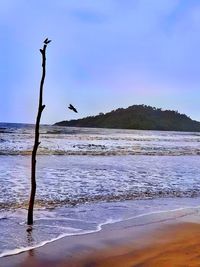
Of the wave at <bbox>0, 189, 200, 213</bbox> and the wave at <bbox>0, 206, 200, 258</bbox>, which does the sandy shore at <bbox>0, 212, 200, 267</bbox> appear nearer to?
the wave at <bbox>0, 206, 200, 258</bbox>

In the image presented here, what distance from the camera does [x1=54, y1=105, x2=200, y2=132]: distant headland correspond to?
158500 millimetres

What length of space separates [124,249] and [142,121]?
15685 centimetres

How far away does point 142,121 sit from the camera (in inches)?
6373

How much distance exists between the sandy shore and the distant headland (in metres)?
148

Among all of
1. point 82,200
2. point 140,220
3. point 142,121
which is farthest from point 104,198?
point 142,121

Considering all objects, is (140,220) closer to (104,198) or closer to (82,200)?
(82,200)

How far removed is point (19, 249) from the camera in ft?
19.3

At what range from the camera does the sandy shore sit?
5.32 meters

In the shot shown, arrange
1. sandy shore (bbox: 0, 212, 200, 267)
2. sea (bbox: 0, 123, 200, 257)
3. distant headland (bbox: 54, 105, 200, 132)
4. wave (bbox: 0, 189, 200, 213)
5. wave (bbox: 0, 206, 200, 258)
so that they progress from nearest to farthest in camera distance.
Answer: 1. sandy shore (bbox: 0, 212, 200, 267)
2. wave (bbox: 0, 206, 200, 258)
3. sea (bbox: 0, 123, 200, 257)
4. wave (bbox: 0, 189, 200, 213)
5. distant headland (bbox: 54, 105, 200, 132)

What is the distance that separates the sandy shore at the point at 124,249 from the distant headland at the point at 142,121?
147976 millimetres

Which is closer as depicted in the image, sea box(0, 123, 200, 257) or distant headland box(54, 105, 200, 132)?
sea box(0, 123, 200, 257)

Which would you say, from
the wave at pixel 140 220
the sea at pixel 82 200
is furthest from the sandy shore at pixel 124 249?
the sea at pixel 82 200

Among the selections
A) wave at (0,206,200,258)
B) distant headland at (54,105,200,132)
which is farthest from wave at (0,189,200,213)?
distant headland at (54,105,200,132)

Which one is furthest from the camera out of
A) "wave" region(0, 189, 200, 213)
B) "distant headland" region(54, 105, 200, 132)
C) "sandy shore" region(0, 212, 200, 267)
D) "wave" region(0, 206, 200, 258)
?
"distant headland" region(54, 105, 200, 132)
